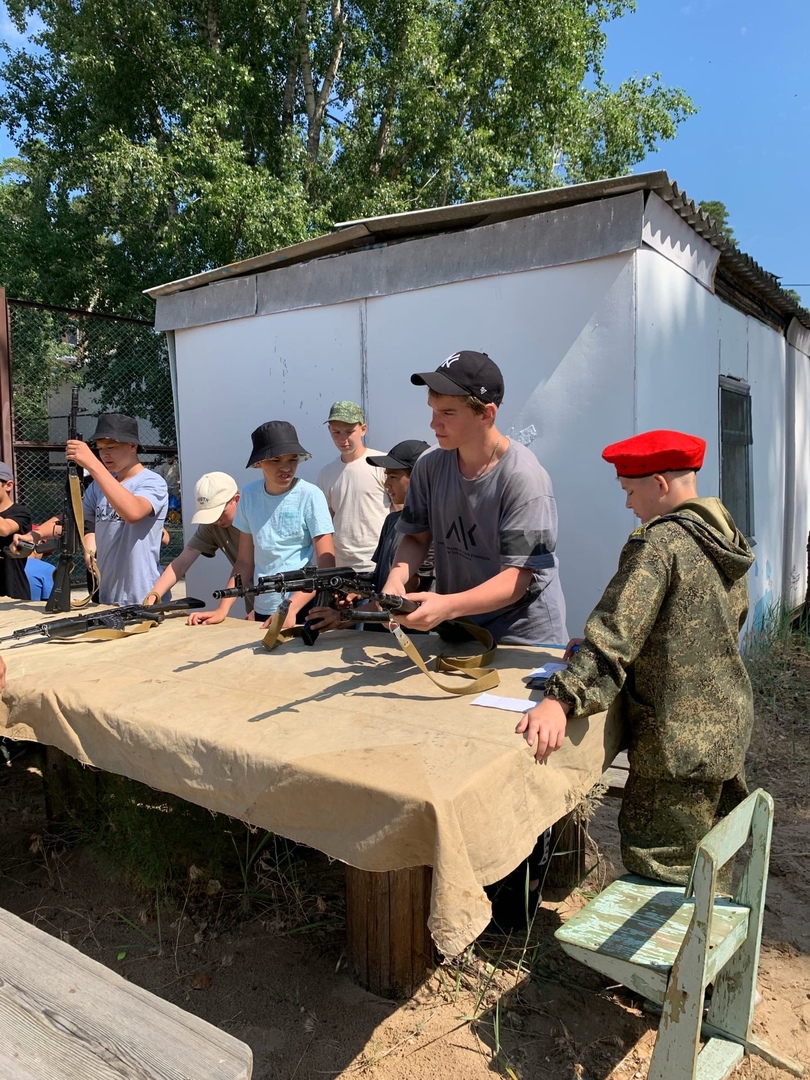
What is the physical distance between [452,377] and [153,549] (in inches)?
84.0

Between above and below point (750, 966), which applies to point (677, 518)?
above

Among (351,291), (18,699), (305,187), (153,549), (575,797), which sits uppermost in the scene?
(305,187)

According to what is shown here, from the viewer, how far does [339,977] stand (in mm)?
2475

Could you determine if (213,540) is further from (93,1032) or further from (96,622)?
(93,1032)

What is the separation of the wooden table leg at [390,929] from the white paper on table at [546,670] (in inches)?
26.4

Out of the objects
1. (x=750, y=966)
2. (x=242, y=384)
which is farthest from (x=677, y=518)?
(x=242, y=384)

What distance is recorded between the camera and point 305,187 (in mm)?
13602

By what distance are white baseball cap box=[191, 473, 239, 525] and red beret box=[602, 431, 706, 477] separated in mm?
2132

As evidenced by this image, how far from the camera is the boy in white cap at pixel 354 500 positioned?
470 cm

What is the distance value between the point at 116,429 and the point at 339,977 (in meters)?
2.66

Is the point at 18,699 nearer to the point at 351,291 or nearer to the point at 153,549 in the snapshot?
the point at 153,549

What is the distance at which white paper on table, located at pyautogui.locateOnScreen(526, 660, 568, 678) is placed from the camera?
87.0 inches

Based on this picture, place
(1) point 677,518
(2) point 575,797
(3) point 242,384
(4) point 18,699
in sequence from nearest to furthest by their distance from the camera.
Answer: (2) point 575,797, (1) point 677,518, (4) point 18,699, (3) point 242,384

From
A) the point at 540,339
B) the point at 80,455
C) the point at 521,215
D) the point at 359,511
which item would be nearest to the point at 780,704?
the point at 540,339
